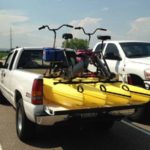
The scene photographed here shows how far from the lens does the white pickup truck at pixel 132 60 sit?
8727 millimetres

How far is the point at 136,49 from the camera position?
10.4 metres

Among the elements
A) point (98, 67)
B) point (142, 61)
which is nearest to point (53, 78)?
point (98, 67)

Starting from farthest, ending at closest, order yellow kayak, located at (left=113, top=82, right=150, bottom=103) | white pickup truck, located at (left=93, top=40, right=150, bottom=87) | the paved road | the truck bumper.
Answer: white pickup truck, located at (left=93, top=40, right=150, bottom=87) < the paved road < yellow kayak, located at (left=113, top=82, right=150, bottom=103) < the truck bumper

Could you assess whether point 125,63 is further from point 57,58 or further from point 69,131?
point 69,131

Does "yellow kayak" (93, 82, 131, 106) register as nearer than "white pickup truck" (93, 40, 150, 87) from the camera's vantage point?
Yes

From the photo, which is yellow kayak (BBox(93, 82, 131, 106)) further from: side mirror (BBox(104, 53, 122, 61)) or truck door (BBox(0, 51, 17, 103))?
side mirror (BBox(104, 53, 122, 61))

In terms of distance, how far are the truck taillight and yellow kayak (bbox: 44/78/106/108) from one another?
0.29 feet

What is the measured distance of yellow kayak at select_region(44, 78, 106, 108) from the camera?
5185 millimetres

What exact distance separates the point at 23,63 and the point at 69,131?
73.2 inches

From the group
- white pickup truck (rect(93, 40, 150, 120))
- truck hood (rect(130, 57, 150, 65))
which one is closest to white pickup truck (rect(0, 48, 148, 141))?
white pickup truck (rect(93, 40, 150, 120))

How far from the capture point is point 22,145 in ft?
19.7

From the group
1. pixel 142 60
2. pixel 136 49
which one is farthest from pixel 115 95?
pixel 136 49

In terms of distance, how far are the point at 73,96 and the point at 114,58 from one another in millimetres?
5385

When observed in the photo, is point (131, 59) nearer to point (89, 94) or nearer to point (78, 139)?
point (78, 139)
